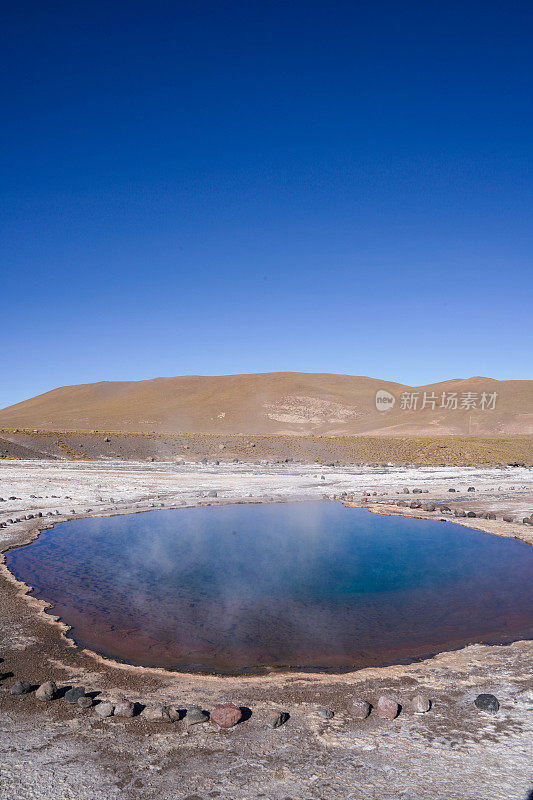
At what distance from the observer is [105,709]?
6.25 meters

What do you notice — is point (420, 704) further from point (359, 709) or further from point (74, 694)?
point (74, 694)

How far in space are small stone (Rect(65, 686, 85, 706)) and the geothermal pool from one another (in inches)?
57.1

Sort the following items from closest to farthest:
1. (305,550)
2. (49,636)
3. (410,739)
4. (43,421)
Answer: (410,739), (49,636), (305,550), (43,421)

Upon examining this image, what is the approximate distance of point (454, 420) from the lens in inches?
3415

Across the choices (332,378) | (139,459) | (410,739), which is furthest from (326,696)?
(332,378)

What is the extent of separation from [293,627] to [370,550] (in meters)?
6.74

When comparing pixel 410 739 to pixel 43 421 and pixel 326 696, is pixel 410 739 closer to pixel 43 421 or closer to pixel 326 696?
pixel 326 696

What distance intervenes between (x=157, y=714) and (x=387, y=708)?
2.63 m

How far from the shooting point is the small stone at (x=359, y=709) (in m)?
6.23

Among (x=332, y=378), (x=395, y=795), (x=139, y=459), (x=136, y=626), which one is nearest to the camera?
(x=395, y=795)

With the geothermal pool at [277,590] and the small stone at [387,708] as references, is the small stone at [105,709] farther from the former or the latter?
the small stone at [387,708]

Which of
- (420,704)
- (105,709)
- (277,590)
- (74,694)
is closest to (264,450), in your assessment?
(277,590)

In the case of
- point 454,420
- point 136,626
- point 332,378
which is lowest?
point 136,626

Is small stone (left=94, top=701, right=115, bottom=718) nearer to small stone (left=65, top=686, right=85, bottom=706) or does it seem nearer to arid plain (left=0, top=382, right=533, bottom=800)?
arid plain (left=0, top=382, right=533, bottom=800)
